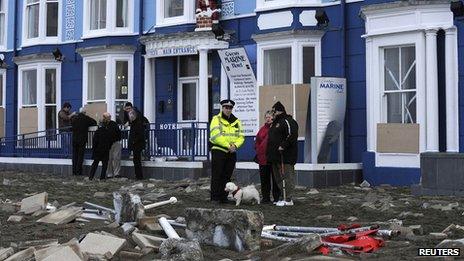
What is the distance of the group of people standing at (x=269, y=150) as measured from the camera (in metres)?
13.0

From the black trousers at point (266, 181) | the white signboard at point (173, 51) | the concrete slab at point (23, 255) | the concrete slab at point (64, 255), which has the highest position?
the white signboard at point (173, 51)

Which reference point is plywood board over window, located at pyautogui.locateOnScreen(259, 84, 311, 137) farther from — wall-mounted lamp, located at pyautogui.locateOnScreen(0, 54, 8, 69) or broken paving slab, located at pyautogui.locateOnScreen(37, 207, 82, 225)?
wall-mounted lamp, located at pyautogui.locateOnScreen(0, 54, 8, 69)

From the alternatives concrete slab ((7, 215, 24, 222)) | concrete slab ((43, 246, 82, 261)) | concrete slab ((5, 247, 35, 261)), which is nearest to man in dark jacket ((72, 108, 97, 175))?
concrete slab ((7, 215, 24, 222))

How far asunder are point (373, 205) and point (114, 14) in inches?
531

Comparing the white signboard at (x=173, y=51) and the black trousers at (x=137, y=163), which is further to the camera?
the white signboard at (x=173, y=51)

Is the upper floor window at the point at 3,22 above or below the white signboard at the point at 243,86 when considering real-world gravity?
above

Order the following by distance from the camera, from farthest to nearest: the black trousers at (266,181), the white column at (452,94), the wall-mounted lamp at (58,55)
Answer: the wall-mounted lamp at (58,55) < the white column at (452,94) < the black trousers at (266,181)

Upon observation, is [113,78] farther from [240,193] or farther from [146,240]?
[146,240]

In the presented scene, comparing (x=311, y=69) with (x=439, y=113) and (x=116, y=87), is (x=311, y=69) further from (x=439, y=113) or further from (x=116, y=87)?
(x=116, y=87)

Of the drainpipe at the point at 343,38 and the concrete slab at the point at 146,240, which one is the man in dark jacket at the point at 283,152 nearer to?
the concrete slab at the point at 146,240

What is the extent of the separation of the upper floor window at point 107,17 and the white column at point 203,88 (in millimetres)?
3518

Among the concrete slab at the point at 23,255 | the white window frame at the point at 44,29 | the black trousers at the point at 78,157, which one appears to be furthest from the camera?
the white window frame at the point at 44,29

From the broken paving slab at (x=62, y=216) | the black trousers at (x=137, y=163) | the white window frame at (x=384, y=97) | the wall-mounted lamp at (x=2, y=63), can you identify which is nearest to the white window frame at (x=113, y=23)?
the black trousers at (x=137, y=163)

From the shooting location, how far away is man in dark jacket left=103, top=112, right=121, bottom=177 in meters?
20.3
